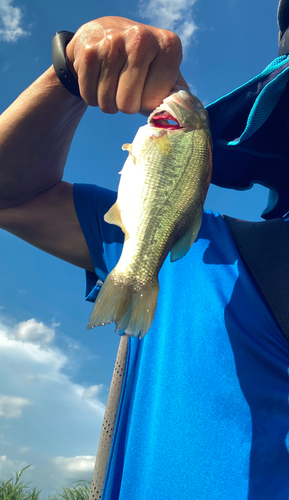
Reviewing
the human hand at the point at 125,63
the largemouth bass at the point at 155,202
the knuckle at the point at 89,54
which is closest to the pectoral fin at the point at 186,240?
the largemouth bass at the point at 155,202

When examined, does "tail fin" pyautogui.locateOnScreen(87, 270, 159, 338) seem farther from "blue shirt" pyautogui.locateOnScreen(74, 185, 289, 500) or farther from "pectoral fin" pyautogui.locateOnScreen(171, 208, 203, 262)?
"blue shirt" pyautogui.locateOnScreen(74, 185, 289, 500)

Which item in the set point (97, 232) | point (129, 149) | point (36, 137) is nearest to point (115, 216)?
point (129, 149)

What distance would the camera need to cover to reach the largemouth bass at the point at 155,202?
1.29m

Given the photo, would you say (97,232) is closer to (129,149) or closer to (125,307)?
(129,149)

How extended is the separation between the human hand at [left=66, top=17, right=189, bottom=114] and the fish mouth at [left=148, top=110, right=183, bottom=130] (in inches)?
1.7

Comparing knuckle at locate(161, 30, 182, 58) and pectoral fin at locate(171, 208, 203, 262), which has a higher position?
knuckle at locate(161, 30, 182, 58)

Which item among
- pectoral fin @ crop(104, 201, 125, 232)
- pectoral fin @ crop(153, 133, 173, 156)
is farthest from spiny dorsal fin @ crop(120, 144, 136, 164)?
pectoral fin @ crop(104, 201, 125, 232)

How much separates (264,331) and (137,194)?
0.99 m

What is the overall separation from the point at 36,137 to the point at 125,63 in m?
0.94

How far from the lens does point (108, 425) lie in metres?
1.73

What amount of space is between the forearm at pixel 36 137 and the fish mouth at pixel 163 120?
71cm

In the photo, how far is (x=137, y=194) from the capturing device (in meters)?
1.42

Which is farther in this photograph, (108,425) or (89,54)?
(108,425)

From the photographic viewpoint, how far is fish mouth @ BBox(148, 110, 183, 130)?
1.56m
